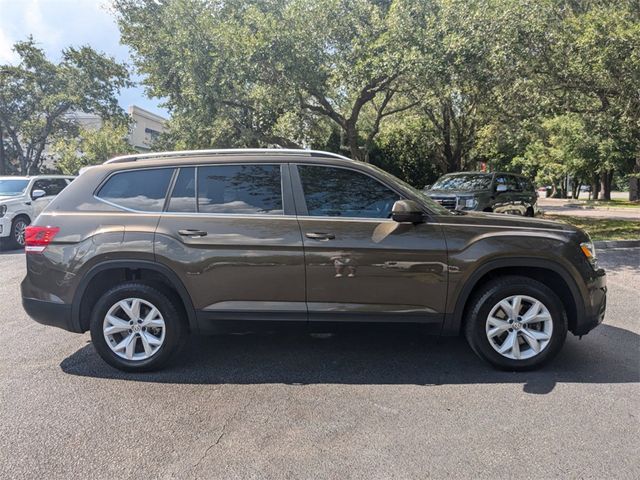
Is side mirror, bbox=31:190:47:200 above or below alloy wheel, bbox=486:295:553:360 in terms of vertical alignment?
above

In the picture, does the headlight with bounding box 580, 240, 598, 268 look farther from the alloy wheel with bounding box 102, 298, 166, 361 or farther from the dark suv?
the alloy wheel with bounding box 102, 298, 166, 361

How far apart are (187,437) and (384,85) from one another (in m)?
11.4

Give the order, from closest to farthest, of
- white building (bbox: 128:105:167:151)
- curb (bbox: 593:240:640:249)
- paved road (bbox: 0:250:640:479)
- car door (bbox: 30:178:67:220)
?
paved road (bbox: 0:250:640:479) < curb (bbox: 593:240:640:249) < car door (bbox: 30:178:67:220) < white building (bbox: 128:105:167:151)

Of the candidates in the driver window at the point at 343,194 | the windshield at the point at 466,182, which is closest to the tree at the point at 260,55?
the windshield at the point at 466,182

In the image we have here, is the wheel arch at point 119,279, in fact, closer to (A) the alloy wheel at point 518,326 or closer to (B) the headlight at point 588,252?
(A) the alloy wheel at point 518,326

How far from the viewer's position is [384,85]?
12516 mm

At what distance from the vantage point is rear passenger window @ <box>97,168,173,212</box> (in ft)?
13.0

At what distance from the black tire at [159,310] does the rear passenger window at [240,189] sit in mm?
843

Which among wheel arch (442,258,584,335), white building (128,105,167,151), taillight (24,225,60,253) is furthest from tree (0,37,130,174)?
Answer: wheel arch (442,258,584,335)

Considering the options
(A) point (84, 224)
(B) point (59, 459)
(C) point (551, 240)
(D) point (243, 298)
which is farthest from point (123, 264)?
(C) point (551, 240)

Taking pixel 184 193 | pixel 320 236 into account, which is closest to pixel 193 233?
pixel 184 193

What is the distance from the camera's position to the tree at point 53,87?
2331 centimetres

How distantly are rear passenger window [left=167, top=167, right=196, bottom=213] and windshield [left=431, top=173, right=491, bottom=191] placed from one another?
884cm

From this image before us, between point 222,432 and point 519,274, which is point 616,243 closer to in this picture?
point 519,274
